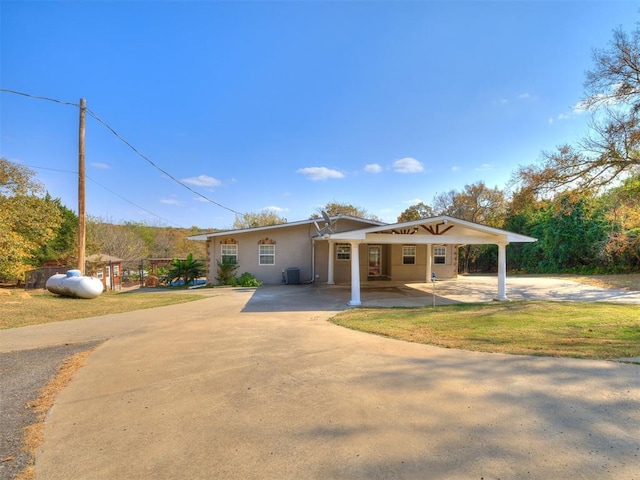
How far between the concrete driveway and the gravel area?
0.68 feet

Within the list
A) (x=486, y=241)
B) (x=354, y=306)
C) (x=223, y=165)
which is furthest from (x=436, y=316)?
(x=223, y=165)

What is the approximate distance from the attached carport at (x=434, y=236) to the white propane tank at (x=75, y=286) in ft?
28.9

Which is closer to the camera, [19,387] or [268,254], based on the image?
[19,387]

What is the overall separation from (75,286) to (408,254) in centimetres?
1606

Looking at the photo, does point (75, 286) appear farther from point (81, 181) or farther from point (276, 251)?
point (276, 251)

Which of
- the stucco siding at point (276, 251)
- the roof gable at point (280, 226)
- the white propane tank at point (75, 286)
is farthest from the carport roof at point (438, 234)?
the white propane tank at point (75, 286)

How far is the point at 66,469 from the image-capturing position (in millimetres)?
2533

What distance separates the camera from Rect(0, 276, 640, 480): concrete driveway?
8.30ft

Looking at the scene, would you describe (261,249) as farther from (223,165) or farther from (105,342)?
(105,342)

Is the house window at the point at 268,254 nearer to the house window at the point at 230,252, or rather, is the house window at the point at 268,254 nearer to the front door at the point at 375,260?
the house window at the point at 230,252

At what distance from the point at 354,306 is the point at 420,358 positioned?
554cm

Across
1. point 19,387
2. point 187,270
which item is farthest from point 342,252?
point 19,387

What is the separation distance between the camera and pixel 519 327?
24.0ft

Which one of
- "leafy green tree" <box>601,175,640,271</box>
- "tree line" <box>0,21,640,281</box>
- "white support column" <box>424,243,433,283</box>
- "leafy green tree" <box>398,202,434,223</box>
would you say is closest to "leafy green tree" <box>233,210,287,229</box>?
"tree line" <box>0,21,640,281</box>
